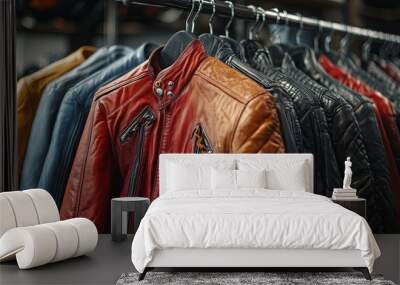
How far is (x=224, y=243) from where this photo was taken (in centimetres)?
427

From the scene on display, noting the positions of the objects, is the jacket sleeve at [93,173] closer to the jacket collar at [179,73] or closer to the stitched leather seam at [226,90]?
the jacket collar at [179,73]

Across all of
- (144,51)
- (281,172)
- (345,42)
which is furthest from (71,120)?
(345,42)

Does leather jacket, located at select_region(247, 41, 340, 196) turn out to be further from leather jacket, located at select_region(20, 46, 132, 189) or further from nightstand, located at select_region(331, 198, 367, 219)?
leather jacket, located at select_region(20, 46, 132, 189)

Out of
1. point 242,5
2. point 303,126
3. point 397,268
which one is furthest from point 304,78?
point 397,268

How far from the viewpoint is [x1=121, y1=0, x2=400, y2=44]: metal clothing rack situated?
18.6ft

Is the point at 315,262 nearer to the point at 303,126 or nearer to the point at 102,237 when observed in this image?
the point at 303,126

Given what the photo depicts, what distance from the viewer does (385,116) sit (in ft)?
19.7

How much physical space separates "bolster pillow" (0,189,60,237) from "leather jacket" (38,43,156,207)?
0.80 m

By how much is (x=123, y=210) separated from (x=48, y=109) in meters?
1.08

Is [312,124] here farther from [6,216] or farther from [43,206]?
[6,216]

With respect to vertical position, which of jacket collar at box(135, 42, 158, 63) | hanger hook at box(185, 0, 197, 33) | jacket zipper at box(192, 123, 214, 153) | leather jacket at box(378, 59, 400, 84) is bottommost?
jacket zipper at box(192, 123, 214, 153)

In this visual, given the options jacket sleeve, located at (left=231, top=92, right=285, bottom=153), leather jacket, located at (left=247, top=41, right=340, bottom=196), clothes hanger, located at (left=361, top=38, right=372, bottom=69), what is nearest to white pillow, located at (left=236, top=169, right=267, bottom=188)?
jacket sleeve, located at (left=231, top=92, right=285, bottom=153)

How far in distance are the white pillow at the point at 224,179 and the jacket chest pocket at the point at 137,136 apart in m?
0.71

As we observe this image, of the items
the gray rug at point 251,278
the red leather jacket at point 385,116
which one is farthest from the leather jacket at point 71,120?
the gray rug at point 251,278
